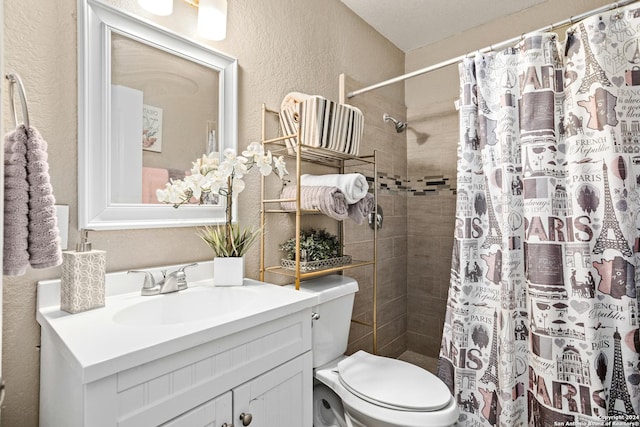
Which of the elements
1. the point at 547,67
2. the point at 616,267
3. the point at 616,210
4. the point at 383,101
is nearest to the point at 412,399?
the point at 616,267

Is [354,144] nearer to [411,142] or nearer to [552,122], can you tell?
[552,122]

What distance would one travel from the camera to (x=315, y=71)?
6.02 ft

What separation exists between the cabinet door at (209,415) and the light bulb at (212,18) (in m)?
1.27

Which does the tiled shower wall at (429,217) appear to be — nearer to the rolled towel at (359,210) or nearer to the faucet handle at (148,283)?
the rolled towel at (359,210)

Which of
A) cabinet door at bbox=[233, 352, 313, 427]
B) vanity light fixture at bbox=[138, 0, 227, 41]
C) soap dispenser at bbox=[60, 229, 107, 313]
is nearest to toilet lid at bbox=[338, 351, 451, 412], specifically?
cabinet door at bbox=[233, 352, 313, 427]

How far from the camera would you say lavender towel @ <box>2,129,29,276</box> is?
0.72 metres

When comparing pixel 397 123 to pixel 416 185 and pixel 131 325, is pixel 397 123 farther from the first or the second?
pixel 131 325

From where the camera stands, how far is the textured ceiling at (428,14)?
203cm

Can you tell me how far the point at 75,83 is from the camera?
102 centimetres

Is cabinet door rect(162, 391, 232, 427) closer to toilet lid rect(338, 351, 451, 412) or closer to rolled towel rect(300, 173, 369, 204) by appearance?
toilet lid rect(338, 351, 451, 412)

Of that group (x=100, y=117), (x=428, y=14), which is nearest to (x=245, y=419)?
(x=100, y=117)

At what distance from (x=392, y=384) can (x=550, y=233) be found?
882mm

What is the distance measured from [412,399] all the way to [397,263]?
133cm

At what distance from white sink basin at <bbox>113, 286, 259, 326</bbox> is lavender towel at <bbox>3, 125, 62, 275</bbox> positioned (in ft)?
0.92
